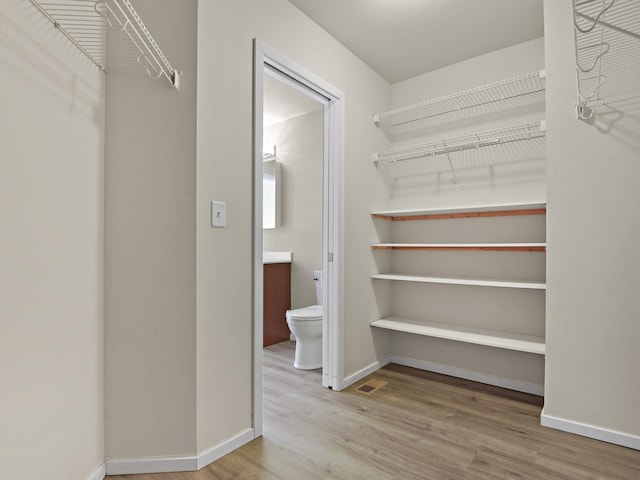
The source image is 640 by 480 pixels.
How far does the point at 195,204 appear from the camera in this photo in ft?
5.12

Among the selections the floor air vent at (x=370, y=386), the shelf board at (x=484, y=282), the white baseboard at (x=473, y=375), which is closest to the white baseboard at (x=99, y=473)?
the floor air vent at (x=370, y=386)

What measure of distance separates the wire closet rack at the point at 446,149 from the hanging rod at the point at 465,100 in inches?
9.5

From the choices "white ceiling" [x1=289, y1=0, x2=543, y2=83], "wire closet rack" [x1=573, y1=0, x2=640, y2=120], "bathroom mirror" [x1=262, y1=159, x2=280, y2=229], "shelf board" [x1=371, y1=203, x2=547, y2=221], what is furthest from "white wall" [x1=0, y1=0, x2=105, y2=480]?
"bathroom mirror" [x1=262, y1=159, x2=280, y2=229]

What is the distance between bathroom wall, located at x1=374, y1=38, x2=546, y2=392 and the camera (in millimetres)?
2432

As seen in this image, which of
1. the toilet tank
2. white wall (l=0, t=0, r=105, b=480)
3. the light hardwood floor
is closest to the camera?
white wall (l=0, t=0, r=105, b=480)

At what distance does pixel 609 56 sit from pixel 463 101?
3.34ft

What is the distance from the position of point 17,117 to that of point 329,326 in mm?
1960

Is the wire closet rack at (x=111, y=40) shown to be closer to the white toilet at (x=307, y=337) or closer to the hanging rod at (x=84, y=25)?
the hanging rod at (x=84, y=25)

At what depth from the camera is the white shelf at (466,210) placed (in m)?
2.25

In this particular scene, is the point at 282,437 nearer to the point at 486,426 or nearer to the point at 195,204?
the point at 486,426

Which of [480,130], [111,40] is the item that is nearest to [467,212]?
[480,130]

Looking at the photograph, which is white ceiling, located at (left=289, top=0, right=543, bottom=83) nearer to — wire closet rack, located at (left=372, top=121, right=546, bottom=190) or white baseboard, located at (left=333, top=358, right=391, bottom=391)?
wire closet rack, located at (left=372, top=121, right=546, bottom=190)

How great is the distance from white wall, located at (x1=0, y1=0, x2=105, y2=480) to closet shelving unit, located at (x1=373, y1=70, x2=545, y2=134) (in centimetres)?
210

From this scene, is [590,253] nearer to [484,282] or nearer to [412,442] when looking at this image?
[484,282]
